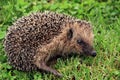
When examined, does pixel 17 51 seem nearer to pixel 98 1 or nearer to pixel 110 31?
pixel 110 31

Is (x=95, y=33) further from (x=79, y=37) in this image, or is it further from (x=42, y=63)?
(x=42, y=63)

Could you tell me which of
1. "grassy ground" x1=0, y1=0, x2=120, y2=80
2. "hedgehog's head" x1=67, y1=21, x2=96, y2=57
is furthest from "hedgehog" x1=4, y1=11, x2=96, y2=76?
"grassy ground" x1=0, y1=0, x2=120, y2=80

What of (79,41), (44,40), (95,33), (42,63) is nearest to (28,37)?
(44,40)

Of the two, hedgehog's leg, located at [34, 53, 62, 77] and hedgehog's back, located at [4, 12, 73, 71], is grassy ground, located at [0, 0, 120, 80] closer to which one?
hedgehog's leg, located at [34, 53, 62, 77]

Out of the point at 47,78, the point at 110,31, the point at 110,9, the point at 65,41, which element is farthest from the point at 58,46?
the point at 110,9

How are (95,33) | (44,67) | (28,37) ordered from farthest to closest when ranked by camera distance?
(95,33), (44,67), (28,37)

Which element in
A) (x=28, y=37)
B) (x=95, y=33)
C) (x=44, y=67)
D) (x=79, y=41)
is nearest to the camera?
(x=28, y=37)

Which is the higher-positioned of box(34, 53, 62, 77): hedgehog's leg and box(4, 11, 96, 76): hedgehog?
box(4, 11, 96, 76): hedgehog
